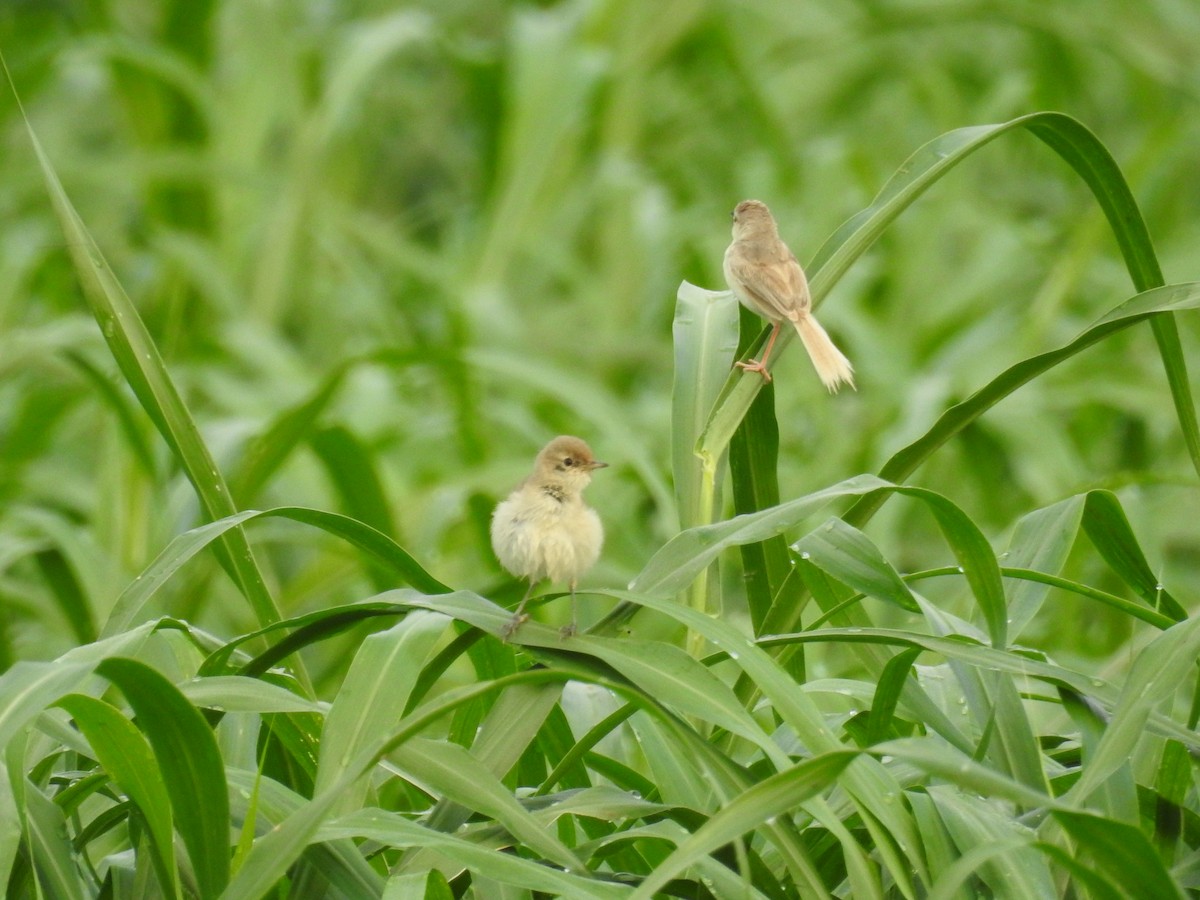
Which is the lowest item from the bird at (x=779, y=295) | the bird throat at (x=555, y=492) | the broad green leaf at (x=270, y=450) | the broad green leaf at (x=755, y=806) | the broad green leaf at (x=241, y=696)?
the broad green leaf at (x=755, y=806)

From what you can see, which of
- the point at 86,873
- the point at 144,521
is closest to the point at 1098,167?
the point at 86,873

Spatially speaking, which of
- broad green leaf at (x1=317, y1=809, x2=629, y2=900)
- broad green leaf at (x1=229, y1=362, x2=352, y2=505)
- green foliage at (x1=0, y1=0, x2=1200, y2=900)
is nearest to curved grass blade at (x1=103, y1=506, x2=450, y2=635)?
green foliage at (x1=0, y1=0, x2=1200, y2=900)

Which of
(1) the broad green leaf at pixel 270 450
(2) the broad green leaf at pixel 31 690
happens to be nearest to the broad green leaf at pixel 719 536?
(2) the broad green leaf at pixel 31 690

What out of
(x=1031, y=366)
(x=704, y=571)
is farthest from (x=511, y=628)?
(x=1031, y=366)

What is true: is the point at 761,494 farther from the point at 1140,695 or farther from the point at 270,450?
the point at 270,450

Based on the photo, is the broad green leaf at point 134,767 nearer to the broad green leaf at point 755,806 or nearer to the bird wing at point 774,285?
the broad green leaf at point 755,806

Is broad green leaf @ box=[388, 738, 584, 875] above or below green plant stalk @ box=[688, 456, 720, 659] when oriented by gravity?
below

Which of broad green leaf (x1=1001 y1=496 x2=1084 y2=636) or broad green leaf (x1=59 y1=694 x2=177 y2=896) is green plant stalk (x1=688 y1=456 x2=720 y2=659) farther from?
broad green leaf (x1=59 y1=694 x2=177 y2=896)
